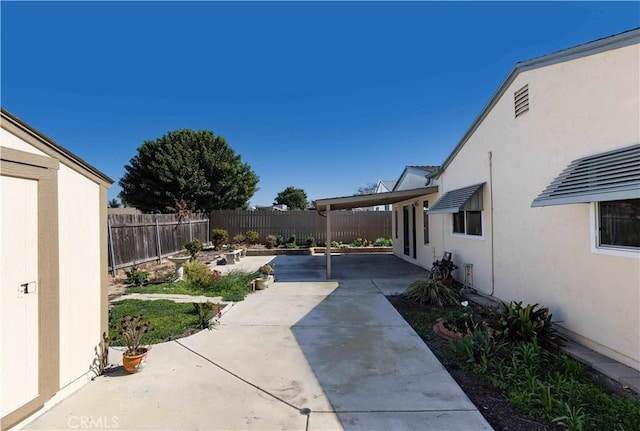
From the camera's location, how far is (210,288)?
798 centimetres

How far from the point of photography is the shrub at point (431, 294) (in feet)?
21.2

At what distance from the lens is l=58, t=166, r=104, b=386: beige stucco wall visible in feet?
9.85

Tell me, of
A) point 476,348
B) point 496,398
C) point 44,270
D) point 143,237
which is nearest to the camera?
point 44,270

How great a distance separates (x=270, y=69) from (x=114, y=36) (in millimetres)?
4856

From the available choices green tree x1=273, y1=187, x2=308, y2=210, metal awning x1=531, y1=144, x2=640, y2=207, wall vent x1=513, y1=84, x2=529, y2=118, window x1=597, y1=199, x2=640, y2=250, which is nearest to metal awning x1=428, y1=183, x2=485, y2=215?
wall vent x1=513, y1=84, x2=529, y2=118

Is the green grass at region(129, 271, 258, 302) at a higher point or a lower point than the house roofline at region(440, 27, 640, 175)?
lower

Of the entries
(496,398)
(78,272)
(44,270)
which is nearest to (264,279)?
(78,272)

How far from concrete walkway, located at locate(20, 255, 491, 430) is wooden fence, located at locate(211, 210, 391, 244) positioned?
1279 cm

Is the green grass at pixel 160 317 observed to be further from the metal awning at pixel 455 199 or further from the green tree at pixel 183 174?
the green tree at pixel 183 174

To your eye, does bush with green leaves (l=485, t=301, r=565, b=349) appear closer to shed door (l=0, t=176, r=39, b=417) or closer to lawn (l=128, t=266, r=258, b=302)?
shed door (l=0, t=176, r=39, b=417)

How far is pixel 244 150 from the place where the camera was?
2455 cm

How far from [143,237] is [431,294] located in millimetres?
9686

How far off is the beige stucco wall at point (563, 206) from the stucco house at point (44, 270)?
607 centimetres

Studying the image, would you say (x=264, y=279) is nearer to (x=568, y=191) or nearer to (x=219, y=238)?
(x=568, y=191)
